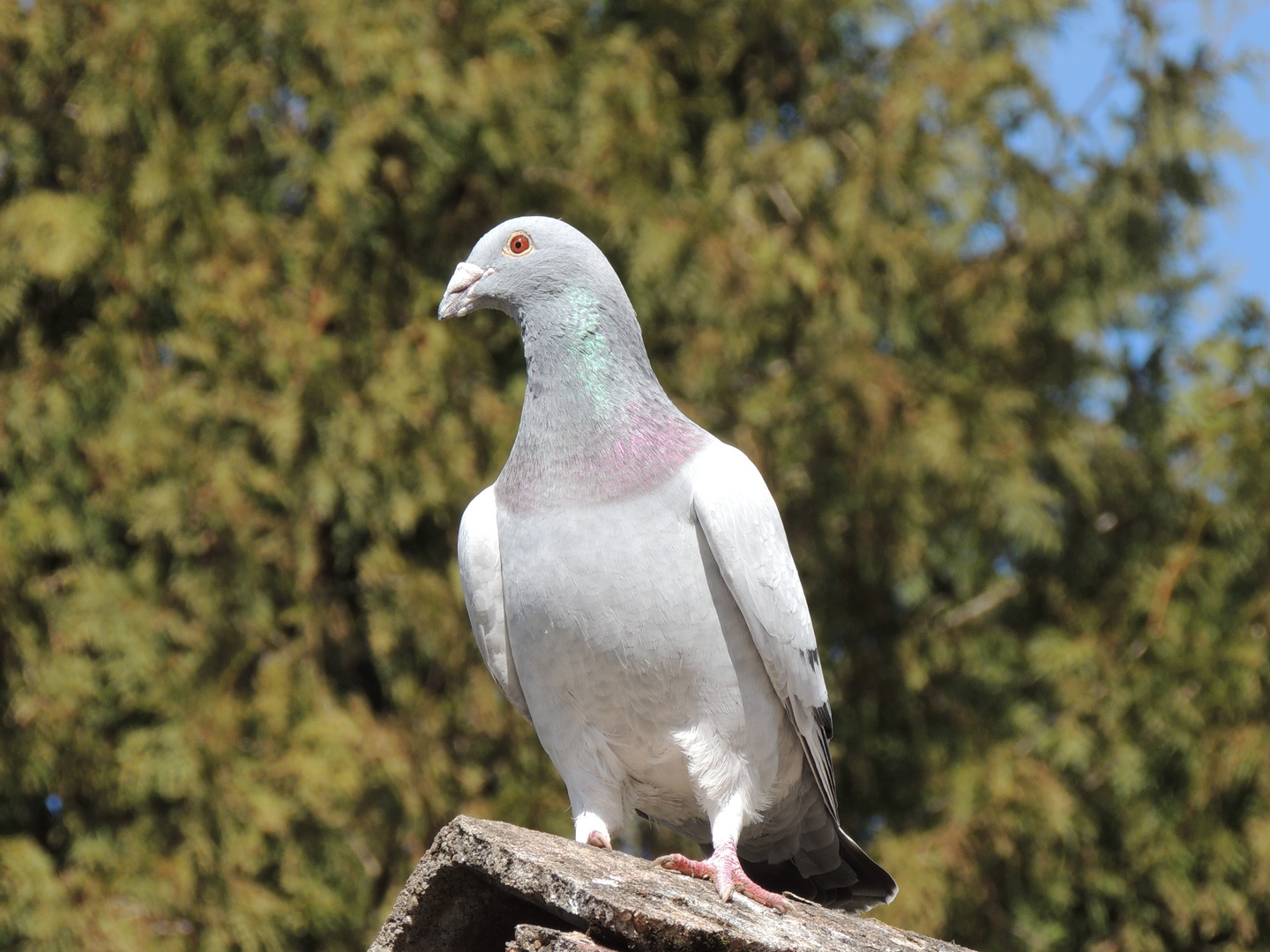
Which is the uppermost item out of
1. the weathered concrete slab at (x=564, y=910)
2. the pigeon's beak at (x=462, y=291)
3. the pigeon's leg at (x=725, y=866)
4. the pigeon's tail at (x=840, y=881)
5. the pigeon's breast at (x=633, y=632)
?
the pigeon's beak at (x=462, y=291)

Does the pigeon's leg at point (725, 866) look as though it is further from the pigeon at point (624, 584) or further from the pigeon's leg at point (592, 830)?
the pigeon's leg at point (592, 830)

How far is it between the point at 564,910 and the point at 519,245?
1848 millimetres

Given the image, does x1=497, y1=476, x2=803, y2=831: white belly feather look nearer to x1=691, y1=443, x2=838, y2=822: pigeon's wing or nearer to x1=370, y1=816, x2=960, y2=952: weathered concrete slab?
x1=691, y1=443, x2=838, y2=822: pigeon's wing

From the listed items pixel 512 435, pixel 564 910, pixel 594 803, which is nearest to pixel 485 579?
pixel 594 803

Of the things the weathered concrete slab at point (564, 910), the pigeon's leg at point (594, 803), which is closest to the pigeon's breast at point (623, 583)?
the pigeon's leg at point (594, 803)

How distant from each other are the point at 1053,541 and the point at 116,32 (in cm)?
486

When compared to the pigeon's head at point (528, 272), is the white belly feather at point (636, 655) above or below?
below

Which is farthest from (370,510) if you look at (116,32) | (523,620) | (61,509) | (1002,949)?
(1002,949)

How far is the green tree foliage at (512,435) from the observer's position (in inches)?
231

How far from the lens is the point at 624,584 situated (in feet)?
11.1

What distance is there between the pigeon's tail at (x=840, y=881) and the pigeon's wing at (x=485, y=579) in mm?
911

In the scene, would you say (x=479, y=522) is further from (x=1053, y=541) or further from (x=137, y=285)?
(x=1053, y=541)

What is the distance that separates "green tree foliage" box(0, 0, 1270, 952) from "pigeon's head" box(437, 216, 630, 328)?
247 cm

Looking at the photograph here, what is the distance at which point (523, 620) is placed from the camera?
11.5 ft
